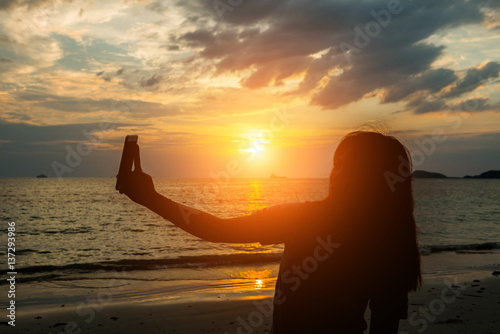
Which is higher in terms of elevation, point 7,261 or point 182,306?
point 182,306

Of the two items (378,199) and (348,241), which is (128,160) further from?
(378,199)

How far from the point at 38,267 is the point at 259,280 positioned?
427 inches

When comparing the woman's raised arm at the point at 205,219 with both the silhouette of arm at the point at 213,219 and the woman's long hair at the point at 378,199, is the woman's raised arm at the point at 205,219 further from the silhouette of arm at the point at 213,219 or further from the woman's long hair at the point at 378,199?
the woman's long hair at the point at 378,199

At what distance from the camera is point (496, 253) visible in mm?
20531

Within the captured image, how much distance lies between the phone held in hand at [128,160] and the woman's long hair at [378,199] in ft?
2.61

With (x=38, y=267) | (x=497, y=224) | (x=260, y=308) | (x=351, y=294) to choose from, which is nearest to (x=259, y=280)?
(x=260, y=308)

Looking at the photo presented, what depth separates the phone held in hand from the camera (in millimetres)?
1344

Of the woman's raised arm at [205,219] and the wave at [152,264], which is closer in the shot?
the woman's raised arm at [205,219]

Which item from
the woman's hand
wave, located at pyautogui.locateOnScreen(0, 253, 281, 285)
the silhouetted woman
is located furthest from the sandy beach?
the woman's hand

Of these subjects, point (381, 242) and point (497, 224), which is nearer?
point (381, 242)

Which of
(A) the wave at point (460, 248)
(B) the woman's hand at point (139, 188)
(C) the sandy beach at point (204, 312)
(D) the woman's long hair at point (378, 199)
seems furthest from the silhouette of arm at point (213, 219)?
(A) the wave at point (460, 248)

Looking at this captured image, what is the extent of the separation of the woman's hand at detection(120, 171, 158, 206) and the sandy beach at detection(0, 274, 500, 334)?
7.80 meters

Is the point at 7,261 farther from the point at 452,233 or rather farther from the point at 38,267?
the point at 452,233

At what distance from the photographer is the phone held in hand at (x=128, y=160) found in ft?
4.41
